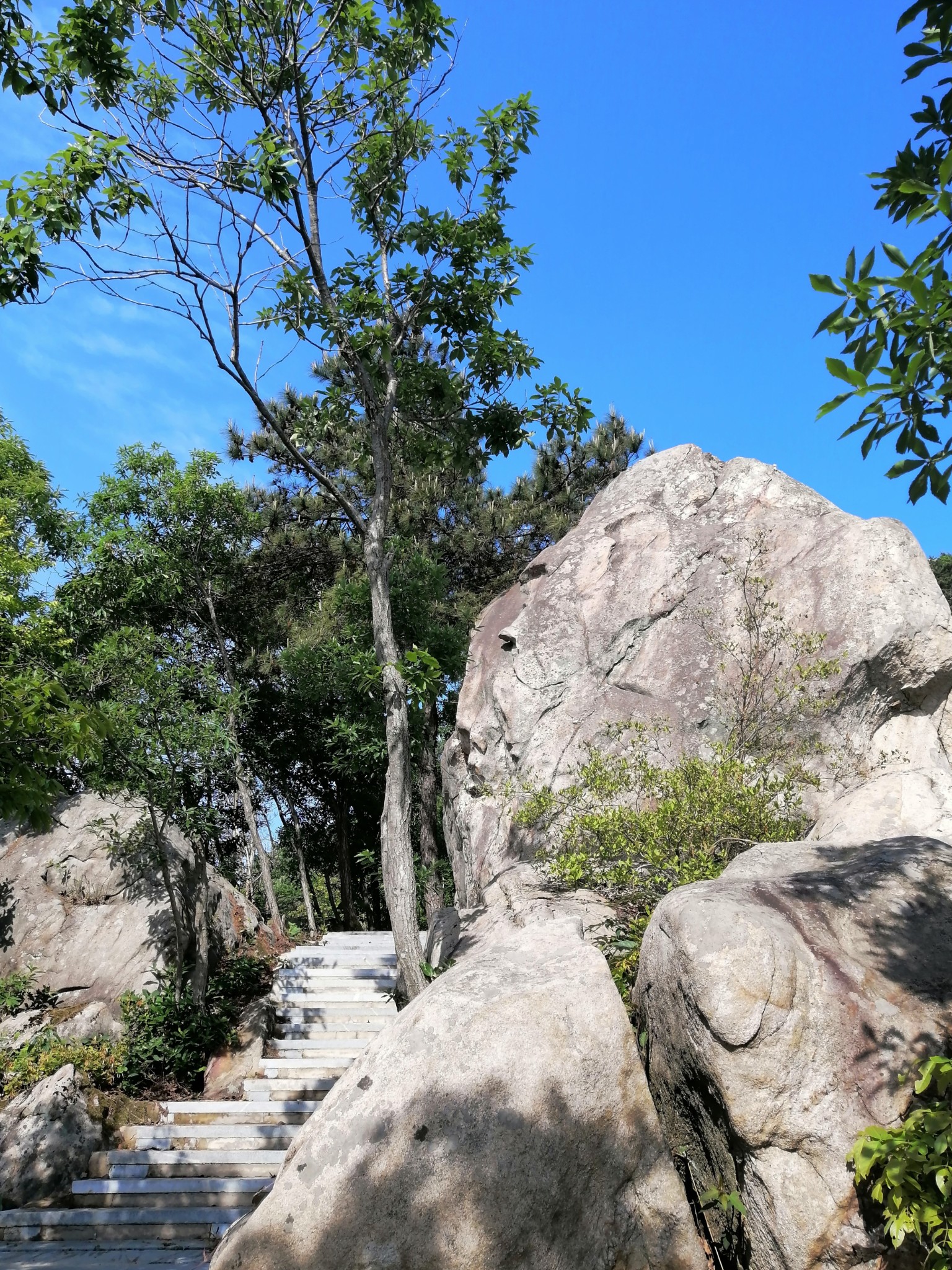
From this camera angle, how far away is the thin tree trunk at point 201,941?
9.46 meters

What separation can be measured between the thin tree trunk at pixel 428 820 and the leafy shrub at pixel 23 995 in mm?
5199

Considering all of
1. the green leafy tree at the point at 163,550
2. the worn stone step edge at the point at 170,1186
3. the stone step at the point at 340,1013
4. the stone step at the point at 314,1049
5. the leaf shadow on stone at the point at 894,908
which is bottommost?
the worn stone step edge at the point at 170,1186

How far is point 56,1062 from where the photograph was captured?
27.1 ft

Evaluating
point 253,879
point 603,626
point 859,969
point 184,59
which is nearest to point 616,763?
point 603,626

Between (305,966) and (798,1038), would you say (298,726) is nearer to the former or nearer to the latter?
(305,966)

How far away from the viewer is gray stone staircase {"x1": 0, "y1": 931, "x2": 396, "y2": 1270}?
616 cm

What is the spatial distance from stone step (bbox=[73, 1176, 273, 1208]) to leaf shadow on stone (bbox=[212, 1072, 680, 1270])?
344 centimetres

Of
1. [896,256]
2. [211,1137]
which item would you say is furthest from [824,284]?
[211,1137]

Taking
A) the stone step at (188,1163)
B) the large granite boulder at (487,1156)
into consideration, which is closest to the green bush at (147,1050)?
the stone step at (188,1163)

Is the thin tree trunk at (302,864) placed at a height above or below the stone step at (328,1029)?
above

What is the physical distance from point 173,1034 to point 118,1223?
248cm

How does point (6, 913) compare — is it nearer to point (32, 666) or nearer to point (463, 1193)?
point (32, 666)

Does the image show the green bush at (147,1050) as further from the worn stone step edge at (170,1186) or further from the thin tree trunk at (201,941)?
the worn stone step edge at (170,1186)

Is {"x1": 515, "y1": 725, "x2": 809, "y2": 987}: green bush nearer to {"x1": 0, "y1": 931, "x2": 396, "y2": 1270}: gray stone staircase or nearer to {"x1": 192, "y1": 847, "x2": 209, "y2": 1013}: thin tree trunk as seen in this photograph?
{"x1": 0, "y1": 931, "x2": 396, "y2": 1270}: gray stone staircase
